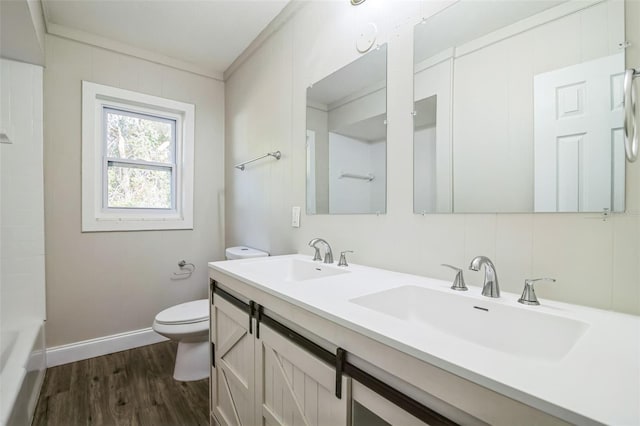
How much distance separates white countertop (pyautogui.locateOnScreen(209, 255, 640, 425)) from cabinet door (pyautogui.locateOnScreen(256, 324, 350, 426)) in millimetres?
166

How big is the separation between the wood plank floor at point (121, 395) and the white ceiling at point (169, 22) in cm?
247

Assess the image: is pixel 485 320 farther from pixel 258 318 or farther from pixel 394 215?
pixel 258 318

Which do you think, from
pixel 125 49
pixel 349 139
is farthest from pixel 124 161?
pixel 349 139

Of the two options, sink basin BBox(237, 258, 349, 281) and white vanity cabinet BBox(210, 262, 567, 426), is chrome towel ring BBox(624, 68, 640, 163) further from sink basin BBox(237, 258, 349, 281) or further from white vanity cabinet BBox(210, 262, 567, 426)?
sink basin BBox(237, 258, 349, 281)

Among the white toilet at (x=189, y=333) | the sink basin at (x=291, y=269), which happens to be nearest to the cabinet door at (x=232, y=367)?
the sink basin at (x=291, y=269)

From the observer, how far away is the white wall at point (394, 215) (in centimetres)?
78

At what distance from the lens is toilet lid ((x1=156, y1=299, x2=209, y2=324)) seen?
73.4 inches

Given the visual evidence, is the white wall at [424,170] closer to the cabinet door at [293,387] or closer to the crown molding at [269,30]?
the cabinet door at [293,387]

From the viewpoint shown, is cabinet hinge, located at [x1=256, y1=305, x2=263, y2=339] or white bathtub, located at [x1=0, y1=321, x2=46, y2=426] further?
white bathtub, located at [x1=0, y1=321, x2=46, y2=426]

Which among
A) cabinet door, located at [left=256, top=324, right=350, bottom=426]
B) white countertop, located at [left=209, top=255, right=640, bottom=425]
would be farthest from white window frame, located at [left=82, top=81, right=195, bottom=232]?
white countertop, located at [left=209, top=255, right=640, bottom=425]

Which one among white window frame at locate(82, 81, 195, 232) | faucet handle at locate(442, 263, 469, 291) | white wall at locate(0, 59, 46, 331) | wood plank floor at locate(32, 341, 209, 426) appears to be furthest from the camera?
white window frame at locate(82, 81, 195, 232)

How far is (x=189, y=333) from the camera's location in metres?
1.85

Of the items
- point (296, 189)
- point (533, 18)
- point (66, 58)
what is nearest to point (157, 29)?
point (66, 58)

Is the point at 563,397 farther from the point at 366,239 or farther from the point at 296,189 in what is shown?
the point at 296,189
